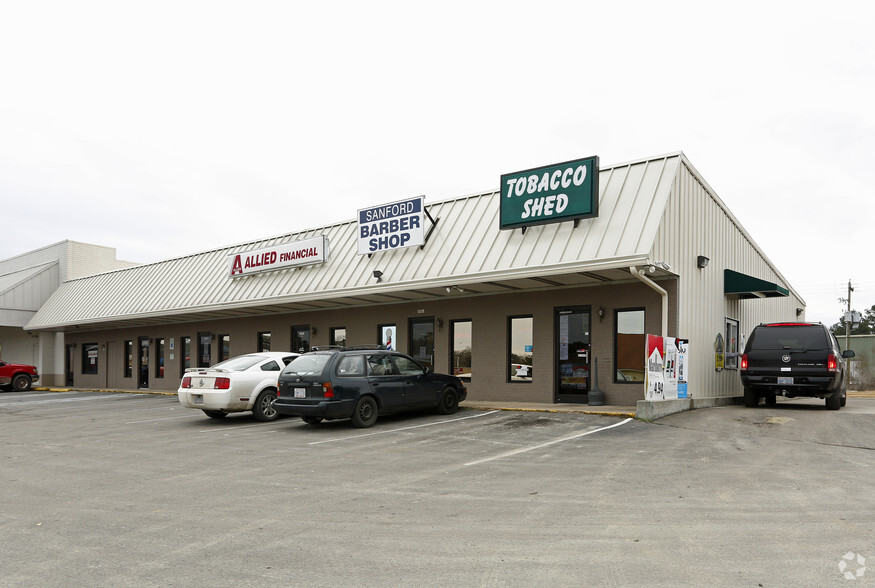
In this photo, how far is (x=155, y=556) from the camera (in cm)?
507

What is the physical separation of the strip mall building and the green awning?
50mm

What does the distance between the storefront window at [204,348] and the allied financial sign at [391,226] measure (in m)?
10.7

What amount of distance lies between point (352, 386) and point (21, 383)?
85.7ft

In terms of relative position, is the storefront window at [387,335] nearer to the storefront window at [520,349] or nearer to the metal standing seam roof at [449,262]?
the metal standing seam roof at [449,262]

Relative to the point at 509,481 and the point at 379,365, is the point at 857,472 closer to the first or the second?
the point at 509,481

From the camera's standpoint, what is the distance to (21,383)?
31203 millimetres

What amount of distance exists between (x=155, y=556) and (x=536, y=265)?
427 inches

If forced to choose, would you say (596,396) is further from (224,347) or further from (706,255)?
(224,347)

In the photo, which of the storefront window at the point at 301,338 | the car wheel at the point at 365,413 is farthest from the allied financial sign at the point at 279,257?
the car wheel at the point at 365,413

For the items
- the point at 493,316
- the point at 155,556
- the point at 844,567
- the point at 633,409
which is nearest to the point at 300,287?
the point at 493,316

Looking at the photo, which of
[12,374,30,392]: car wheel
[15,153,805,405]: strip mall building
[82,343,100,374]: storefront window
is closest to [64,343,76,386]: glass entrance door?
[82,343,100,374]: storefront window

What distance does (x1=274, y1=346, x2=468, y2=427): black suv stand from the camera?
12.2 meters

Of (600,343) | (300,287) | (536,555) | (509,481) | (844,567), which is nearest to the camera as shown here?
(844,567)

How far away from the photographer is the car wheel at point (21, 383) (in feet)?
102
